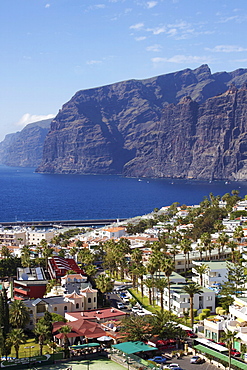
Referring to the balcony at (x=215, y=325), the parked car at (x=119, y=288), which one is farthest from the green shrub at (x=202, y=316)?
the parked car at (x=119, y=288)

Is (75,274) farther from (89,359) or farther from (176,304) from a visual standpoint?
(89,359)

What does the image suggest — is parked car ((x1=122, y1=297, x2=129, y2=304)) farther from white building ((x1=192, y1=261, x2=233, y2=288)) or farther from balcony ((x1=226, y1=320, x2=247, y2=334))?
balcony ((x1=226, y1=320, x2=247, y2=334))

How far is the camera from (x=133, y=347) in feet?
147

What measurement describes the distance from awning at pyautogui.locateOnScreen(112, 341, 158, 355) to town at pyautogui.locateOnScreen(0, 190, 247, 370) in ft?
0.28

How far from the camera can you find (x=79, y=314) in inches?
2120

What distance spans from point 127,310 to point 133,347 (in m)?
15.7

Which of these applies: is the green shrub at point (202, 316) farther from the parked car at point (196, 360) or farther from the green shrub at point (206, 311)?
the parked car at point (196, 360)

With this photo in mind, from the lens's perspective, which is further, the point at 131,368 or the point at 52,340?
the point at 52,340

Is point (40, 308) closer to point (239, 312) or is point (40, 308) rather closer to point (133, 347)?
point (133, 347)

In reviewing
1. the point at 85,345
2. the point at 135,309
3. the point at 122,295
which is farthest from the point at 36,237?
the point at 85,345

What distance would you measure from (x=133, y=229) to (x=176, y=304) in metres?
69.3

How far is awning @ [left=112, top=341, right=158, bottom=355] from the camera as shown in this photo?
4394 centimetres

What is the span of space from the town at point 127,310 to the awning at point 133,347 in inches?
3.4

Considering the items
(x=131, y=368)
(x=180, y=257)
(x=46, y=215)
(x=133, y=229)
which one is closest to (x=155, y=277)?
(x=180, y=257)
